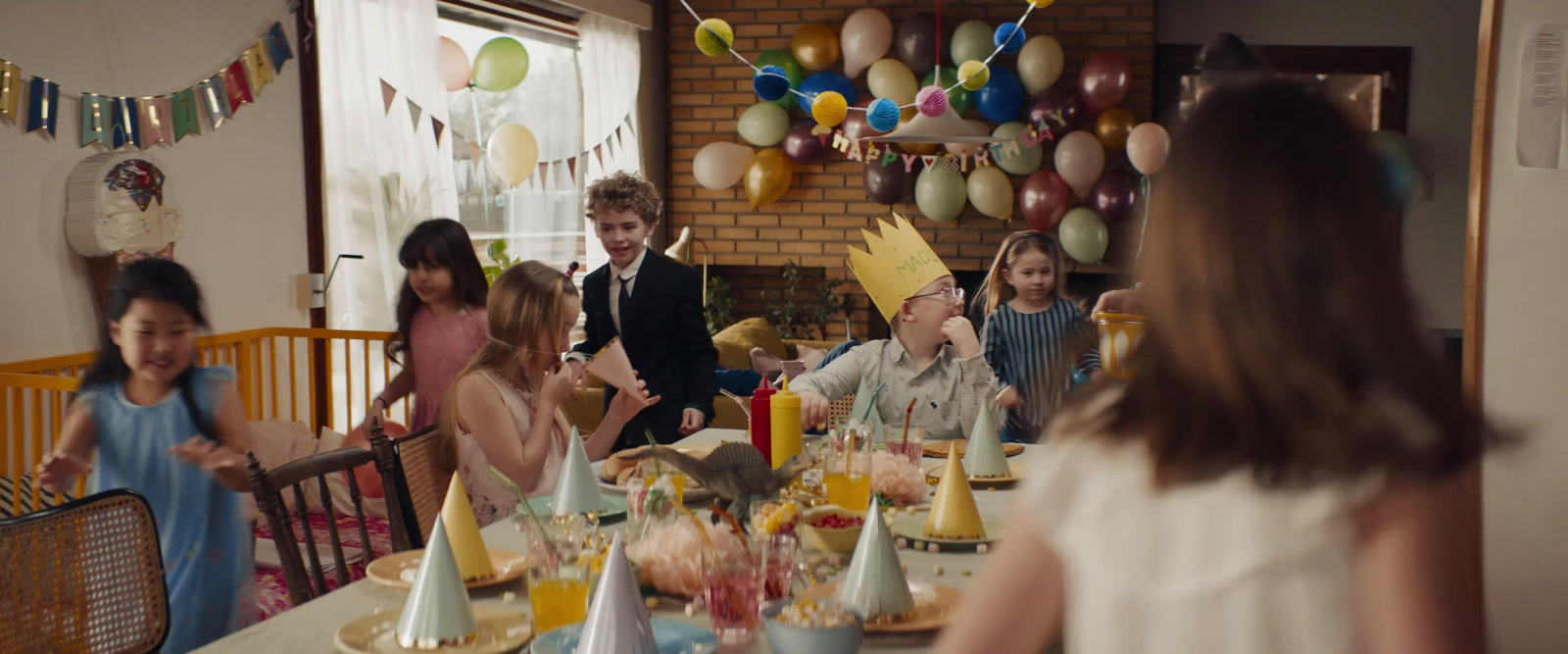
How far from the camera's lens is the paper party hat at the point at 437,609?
135 cm

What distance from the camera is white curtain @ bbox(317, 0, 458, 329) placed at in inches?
173

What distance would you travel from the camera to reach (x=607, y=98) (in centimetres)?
638

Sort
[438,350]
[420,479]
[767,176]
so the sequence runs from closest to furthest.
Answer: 1. [420,479]
2. [438,350]
3. [767,176]

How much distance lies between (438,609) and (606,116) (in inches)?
207

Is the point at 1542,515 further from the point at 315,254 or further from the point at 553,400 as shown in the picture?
the point at 315,254

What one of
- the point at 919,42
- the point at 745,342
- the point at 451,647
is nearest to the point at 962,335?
the point at 451,647

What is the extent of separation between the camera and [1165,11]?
22.7ft

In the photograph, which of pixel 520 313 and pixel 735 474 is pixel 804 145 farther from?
pixel 735 474

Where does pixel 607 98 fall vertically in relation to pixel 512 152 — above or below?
above

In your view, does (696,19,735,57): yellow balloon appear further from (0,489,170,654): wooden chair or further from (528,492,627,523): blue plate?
(0,489,170,654): wooden chair

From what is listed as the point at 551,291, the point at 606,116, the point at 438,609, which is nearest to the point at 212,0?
the point at 551,291

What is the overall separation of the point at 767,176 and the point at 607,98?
3.10ft

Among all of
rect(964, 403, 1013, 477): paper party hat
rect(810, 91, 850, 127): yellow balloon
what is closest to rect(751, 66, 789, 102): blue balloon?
rect(810, 91, 850, 127): yellow balloon

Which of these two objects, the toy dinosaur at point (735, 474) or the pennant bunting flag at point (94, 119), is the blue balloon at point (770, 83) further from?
the toy dinosaur at point (735, 474)
